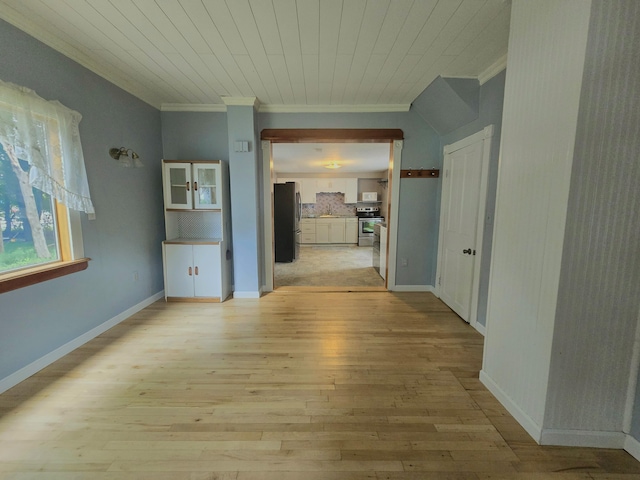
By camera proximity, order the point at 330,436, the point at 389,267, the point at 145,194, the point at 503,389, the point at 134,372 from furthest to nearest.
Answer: the point at 389,267 → the point at 145,194 → the point at 134,372 → the point at 503,389 → the point at 330,436

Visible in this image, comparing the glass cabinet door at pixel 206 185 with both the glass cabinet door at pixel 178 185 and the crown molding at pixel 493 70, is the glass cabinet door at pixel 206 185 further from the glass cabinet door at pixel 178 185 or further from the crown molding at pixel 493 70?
the crown molding at pixel 493 70

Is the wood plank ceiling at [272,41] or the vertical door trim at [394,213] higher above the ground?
the wood plank ceiling at [272,41]

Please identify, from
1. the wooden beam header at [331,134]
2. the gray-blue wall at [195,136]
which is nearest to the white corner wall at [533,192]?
the wooden beam header at [331,134]

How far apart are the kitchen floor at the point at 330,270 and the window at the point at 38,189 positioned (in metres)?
2.56

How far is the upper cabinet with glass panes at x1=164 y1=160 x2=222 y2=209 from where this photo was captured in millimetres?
3238

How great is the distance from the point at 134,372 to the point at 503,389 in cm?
262

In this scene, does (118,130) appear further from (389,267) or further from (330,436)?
(389,267)

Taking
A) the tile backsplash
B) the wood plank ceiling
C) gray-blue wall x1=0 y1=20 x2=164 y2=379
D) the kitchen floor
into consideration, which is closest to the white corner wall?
the wood plank ceiling

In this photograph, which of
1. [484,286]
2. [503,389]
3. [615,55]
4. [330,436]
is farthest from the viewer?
[484,286]

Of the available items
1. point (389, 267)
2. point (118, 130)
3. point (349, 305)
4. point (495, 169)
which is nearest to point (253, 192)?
point (118, 130)

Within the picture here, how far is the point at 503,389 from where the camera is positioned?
1.66 meters

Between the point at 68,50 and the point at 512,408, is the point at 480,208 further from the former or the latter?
the point at 68,50

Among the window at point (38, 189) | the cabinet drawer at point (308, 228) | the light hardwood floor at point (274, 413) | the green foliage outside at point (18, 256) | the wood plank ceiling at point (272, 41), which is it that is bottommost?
the light hardwood floor at point (274, 413)

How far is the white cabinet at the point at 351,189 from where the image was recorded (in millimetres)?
8117
